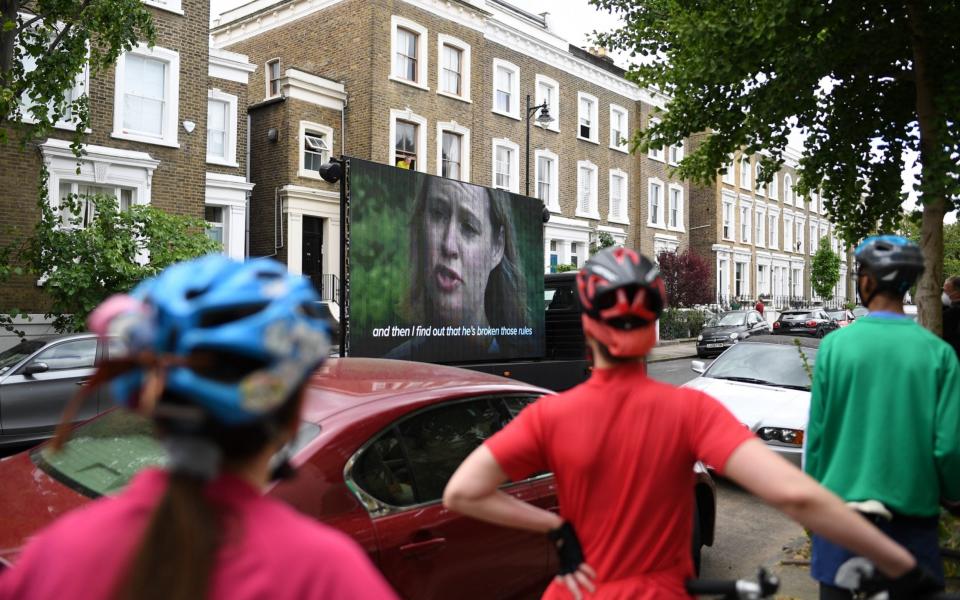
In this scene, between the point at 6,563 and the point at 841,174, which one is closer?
the point at 6,563

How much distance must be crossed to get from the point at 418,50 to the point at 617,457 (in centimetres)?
2447

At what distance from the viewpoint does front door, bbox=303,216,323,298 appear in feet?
76.0

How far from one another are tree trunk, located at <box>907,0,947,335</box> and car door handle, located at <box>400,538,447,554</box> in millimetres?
4410

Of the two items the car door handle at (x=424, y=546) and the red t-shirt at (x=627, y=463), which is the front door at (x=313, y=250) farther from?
the red t-shirt at (x=627, y=463)

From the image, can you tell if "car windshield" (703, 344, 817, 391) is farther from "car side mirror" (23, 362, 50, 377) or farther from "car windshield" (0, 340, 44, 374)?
"car windshield" (0, 340, 44, 374)

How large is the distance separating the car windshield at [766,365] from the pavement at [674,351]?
Result: 14.4 m

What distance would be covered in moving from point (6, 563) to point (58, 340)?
8.05m

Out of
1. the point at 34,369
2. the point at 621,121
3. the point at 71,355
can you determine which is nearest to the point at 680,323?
Result: the point at 621,121

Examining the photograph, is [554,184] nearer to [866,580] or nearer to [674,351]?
[674,351]

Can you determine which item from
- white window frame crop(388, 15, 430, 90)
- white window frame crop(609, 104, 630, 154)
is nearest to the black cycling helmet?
white window frame crop(388, 15, 430, 90)

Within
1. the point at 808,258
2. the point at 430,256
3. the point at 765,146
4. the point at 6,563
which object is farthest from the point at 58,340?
the point at 808,258

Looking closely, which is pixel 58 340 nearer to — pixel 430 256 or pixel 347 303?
pixel 347 303

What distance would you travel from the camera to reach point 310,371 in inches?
48.2

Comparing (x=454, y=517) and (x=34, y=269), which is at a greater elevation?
(x=34, y=269)
